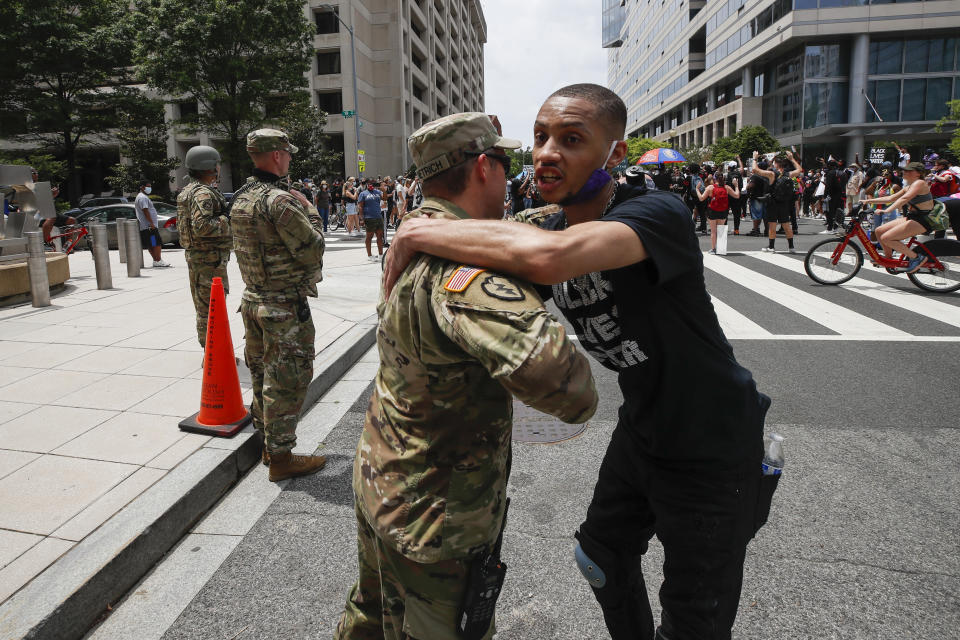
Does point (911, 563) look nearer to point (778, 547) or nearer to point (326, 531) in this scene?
point (778, 547)

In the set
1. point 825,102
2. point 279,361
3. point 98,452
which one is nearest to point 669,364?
point 279,361

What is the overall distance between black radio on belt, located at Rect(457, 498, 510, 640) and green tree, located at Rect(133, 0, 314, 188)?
95.2 ft

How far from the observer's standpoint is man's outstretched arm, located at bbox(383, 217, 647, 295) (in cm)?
134

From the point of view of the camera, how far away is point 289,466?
3936 millimetres

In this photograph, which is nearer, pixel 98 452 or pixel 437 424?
pixel 437 424

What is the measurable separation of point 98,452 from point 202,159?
2.86 meters

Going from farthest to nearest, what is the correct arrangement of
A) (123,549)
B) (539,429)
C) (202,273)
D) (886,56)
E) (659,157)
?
(886,56) < (659,157) < (202,273) < (539,429) < (123,549)

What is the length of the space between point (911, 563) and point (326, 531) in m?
2.81

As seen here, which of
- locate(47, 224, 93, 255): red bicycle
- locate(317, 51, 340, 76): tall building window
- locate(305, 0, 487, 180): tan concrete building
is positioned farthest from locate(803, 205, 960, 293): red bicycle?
locate(317, 51, 340, 76): tall building window

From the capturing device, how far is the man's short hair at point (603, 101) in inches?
66.1

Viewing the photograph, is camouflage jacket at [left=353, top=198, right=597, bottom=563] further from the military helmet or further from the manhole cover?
the military helmet

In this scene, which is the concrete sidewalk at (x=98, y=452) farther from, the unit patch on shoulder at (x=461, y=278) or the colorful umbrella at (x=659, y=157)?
the colorful umbrella at (x=659, y=157)

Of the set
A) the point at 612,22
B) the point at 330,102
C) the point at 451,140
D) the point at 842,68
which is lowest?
the point at 451,140

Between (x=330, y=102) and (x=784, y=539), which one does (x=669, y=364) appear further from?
(x=330, y=102)
